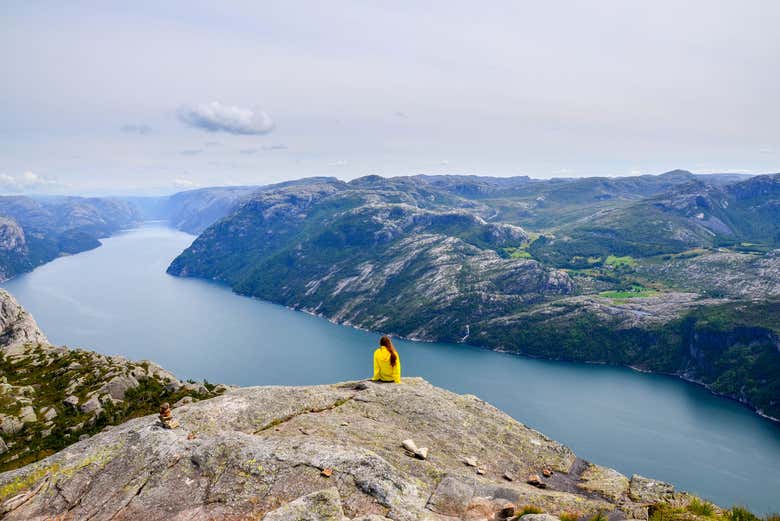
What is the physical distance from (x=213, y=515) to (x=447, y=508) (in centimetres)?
866

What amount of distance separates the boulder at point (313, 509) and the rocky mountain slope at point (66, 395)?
124ft

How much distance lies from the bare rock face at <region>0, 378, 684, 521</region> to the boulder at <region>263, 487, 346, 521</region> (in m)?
0.04

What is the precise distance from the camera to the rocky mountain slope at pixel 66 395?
140ft

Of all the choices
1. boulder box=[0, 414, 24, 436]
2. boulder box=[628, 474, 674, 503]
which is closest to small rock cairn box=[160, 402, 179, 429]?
boulder box=[628, 474, 674, 503]

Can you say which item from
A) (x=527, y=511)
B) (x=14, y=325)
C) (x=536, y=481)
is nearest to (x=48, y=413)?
(x=536, y=481)

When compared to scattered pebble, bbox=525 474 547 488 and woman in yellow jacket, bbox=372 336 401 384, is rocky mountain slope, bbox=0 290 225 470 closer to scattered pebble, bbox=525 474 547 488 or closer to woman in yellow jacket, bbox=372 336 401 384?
woman in yellow jacket, bbox=372 336 401 384

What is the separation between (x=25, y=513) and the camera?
48.8 ft

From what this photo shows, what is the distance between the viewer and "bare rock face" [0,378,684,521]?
15.0 m

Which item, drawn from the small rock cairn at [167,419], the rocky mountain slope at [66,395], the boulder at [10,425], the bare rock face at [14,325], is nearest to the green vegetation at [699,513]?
the small rock cairn at [167,419]

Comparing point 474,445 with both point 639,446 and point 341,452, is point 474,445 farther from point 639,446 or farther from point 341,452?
point 639,446

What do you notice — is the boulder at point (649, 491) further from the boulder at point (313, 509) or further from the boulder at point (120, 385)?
the boulder at point (120, 385)

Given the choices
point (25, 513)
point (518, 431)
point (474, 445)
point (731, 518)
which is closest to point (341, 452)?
point (474, 445)

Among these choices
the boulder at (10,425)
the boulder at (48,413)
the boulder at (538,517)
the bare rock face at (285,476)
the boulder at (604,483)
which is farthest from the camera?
the boulder at (48,413)

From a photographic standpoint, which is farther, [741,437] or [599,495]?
[741,437]
